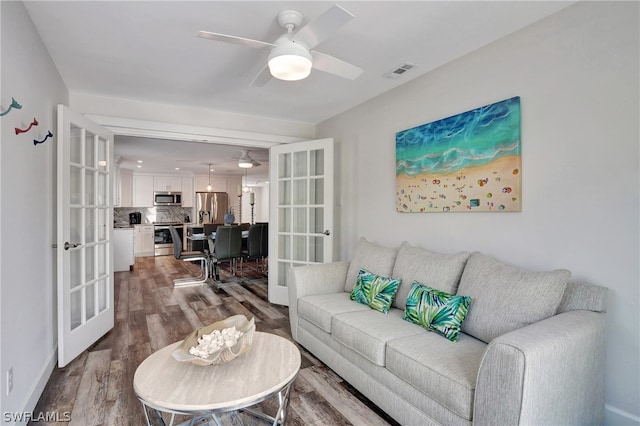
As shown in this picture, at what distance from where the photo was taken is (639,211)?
173 cm

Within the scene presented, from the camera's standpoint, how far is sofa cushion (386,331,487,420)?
152cm

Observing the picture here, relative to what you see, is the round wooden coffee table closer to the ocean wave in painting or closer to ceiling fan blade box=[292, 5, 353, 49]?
ceiling fan blade box=[292, 5, 353, 49]

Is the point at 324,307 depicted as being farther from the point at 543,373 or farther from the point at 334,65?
the point at 334,65

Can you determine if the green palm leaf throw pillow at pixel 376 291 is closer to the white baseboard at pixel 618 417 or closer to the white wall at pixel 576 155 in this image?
the white wall at pixel 576 155

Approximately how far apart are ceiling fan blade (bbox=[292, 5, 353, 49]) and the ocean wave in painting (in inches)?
54.3

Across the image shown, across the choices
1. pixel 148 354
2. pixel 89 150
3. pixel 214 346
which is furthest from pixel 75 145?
pixel 214 346

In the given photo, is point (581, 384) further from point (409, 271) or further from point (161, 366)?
point (161, 366)

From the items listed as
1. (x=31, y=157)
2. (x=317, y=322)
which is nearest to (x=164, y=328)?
(x=317, y=322)

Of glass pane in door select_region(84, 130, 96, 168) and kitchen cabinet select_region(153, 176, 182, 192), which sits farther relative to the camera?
kitchen cabinet select_region(153, 176, 182, 192)

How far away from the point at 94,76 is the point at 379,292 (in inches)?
125

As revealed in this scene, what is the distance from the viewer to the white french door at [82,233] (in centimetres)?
253

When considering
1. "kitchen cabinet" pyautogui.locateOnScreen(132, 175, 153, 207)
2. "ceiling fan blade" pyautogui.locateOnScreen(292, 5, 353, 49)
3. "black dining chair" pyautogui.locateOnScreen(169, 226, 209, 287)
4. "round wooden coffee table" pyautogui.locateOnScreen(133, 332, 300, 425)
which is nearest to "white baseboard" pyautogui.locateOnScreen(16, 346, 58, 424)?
"round wooden coffee table" pyautogui.locateOnScreen(133, 332, 300, 425)

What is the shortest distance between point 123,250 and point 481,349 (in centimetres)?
667

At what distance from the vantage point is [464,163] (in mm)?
2582
